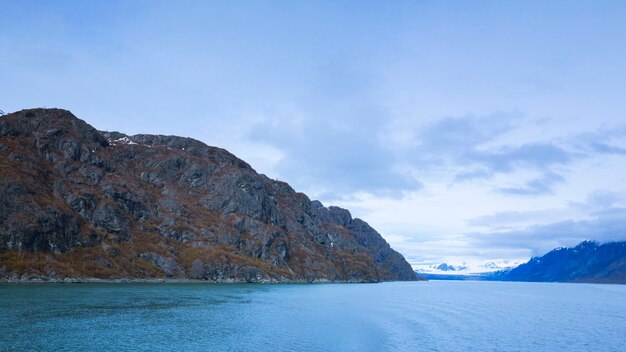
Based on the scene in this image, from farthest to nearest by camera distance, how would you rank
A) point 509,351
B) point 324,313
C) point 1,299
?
point 324,313, point 1,299, point 509,351

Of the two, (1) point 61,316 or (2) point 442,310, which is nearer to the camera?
(1) point 61,316

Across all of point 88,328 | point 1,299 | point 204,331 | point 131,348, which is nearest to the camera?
point 131,348

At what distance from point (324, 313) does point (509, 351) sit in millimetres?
55982

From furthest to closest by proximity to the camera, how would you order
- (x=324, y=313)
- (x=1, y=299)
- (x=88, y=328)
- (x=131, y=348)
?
(x=324, y=313) < (x=1, y=299) < (x=88, y=328) < (x=131, y=348)

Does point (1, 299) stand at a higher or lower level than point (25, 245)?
lower

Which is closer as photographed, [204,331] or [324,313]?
[204,331]

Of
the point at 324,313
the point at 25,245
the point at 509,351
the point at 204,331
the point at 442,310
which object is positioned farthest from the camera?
the point at 25,245

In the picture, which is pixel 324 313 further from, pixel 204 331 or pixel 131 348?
pixel 131 348

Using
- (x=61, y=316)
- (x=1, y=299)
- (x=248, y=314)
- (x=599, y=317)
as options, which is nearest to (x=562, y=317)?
(x=599, y=317)

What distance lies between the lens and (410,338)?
82500mm

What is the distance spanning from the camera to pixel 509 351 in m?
72.1

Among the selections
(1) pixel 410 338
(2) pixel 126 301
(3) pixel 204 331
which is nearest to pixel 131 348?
(3) pixel 204 331

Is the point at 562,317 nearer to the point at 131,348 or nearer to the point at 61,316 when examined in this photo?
the point at 131,348

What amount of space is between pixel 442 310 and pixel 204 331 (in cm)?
7553
